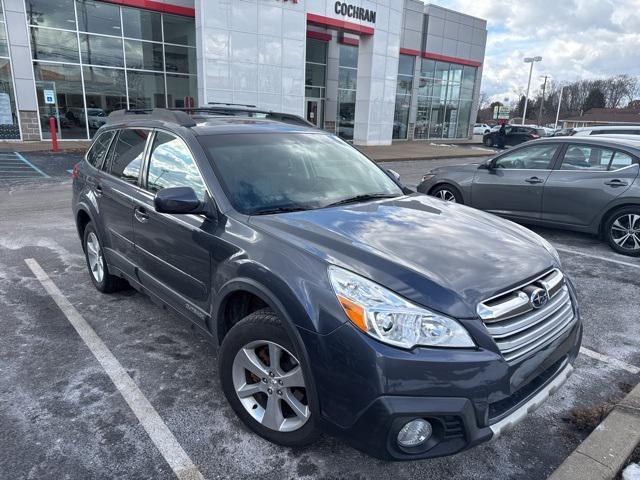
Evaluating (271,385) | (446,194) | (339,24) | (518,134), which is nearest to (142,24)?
(339,24)

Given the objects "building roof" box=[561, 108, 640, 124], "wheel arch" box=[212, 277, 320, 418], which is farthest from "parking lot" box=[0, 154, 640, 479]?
"building roof" box=[561, 108, 640, 124]

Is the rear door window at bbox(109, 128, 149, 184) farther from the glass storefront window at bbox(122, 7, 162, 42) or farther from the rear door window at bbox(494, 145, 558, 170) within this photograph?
the glass storefront window at bbox(122, 7, 162, 42)

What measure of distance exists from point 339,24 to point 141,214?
21137 millimetres

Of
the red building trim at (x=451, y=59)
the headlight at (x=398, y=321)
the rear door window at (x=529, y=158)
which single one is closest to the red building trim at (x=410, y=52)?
the red building trim at (x=451, y=59)

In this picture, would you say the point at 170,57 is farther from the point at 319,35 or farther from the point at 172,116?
the point at 172,116

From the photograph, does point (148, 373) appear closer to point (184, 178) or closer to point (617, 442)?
point (184, 178)

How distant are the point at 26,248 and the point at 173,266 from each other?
4.05 meters

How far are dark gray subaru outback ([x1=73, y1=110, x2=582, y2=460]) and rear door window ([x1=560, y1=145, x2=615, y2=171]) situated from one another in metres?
4.21

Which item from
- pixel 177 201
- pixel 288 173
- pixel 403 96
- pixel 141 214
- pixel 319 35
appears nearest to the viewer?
pixel 177 201

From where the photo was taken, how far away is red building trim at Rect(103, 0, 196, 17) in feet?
63.8

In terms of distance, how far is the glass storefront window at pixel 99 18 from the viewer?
1911 cm

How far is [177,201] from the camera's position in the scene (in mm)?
2766

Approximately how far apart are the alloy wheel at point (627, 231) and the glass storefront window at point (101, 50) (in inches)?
798

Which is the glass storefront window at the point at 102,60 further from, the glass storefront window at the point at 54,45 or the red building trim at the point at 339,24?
the red building trim at the point at 339,24
